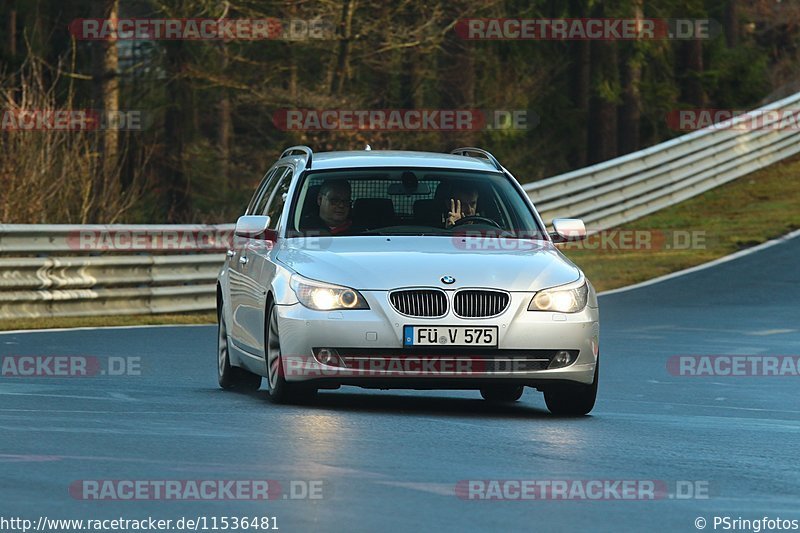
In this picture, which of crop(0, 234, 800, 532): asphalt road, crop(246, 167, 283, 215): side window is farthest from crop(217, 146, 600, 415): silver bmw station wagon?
crop(246, 167, 283, 215): side window

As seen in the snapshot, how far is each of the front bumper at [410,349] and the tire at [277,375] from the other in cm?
16

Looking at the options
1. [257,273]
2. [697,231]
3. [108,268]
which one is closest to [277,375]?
[257,273]

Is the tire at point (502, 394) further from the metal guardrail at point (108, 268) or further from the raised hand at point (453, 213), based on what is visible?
the metal guardrail at point (108, 268)

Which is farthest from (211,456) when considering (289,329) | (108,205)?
(108,205)

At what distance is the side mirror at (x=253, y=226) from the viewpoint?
1185 cm

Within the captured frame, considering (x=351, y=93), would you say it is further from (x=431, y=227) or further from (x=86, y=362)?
(x=431, y=227)

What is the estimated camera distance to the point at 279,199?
1263cm

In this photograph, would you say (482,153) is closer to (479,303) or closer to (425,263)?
(425,263)

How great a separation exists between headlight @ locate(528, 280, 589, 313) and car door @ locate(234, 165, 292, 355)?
1722 millimetres

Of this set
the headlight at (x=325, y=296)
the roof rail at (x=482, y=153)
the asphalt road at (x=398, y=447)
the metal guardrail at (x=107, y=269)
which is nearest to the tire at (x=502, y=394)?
the asphalt road at (x=398, y=447)

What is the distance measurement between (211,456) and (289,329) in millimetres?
2228

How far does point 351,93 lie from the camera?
36219mm

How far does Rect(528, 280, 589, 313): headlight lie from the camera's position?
1090 cm

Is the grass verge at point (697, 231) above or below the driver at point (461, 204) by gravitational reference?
below
